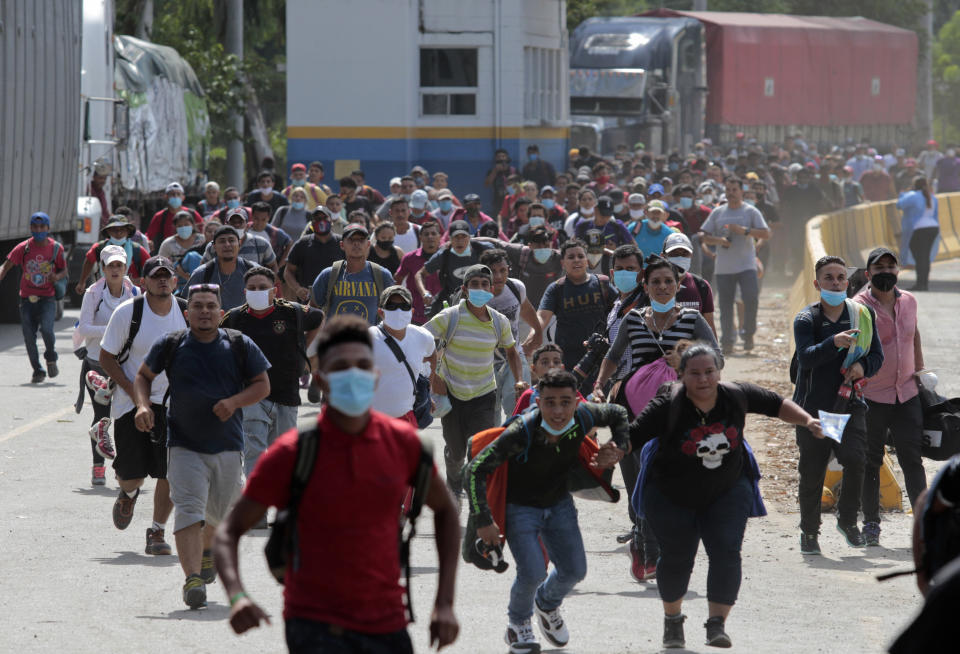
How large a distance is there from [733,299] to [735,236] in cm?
83

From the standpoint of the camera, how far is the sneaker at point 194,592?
7754mm

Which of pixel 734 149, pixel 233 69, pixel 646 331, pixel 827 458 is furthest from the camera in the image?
pixel 734 149

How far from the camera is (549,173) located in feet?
88.7

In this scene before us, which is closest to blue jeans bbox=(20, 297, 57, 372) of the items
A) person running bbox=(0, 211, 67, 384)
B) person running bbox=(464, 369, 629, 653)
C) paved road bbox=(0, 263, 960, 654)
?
person running bbox=(0, 211, 67, 384)

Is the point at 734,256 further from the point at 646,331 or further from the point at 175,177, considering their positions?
the point at 175,177

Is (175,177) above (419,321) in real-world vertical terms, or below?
above

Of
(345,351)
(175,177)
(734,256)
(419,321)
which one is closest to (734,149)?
(175,177)

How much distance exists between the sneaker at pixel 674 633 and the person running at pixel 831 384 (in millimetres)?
2148

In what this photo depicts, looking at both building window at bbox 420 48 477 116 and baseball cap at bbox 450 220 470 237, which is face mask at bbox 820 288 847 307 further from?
building window at bbox 420 48 477 116

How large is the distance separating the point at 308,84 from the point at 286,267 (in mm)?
14670

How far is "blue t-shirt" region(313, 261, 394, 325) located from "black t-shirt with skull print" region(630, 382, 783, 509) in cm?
476

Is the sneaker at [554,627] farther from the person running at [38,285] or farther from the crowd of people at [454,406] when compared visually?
the person running at [38,285]

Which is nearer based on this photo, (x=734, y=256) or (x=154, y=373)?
(x=154, y=373)

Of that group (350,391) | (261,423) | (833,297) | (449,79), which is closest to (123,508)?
(261,423)
